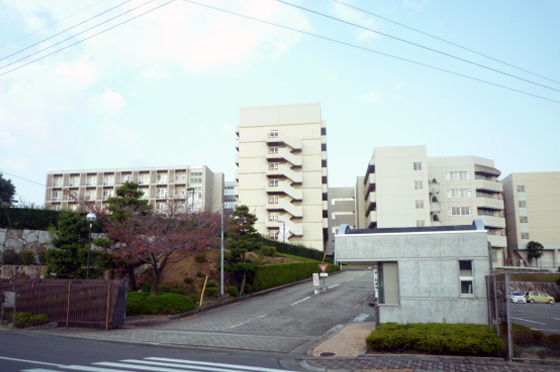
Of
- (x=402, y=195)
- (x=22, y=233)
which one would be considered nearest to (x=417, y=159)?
(x=402, y=195)

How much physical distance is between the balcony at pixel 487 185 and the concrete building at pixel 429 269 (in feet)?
202

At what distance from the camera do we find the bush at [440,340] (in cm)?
1169

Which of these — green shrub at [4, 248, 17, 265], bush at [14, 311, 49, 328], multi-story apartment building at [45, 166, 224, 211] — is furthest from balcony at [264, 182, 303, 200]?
bush at [14, 311, 49, 328]

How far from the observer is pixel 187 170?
8769cm

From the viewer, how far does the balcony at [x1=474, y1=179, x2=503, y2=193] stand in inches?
2776

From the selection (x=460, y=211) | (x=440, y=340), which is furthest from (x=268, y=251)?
(x=460, y=211)

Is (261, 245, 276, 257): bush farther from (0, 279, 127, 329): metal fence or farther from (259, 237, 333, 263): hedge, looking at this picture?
(0, 279, 127, 329): metal fence

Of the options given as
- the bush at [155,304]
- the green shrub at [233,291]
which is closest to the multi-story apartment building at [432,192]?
the green shrub at [233,291]

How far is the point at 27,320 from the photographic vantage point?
18.1m

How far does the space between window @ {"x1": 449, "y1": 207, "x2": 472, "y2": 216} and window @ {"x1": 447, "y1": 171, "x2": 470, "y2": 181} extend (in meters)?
4.92

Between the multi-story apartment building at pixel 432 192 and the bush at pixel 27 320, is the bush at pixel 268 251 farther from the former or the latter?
the multi-story apartment building at pixel 432 192

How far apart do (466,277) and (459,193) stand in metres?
61.6

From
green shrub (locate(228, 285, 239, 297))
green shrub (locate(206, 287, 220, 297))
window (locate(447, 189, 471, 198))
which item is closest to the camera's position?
green shrub (locate(206, 287, 220, 297))

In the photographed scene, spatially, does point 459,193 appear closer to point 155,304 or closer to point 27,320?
point 155,304
